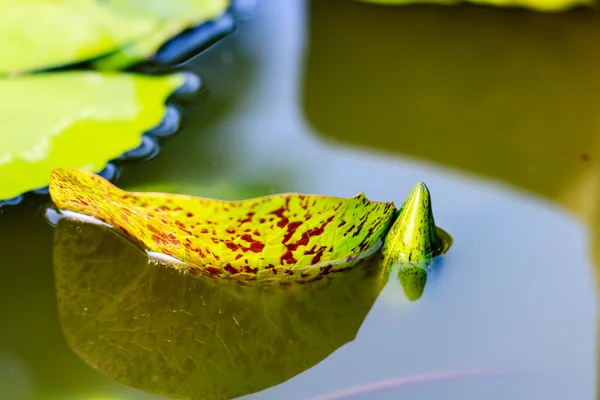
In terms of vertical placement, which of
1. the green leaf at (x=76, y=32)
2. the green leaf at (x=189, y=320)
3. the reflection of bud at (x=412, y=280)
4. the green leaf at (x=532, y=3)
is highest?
the green leaf at (x=532, y=3)

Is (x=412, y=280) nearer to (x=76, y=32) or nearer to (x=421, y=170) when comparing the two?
(x=421, y=170)

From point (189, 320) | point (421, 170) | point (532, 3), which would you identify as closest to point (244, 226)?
point (189, 320)

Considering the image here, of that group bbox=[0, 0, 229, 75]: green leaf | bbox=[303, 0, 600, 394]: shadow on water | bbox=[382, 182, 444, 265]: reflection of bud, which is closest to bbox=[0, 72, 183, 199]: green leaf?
bbox=[0, 0, 229, 75]: green leaf

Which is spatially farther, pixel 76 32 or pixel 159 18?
pixel 159 18

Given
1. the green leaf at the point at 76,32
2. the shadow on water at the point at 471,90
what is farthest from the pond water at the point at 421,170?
the green leaf at the point at 76,32

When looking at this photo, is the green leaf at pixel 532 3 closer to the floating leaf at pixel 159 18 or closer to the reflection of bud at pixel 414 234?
the floating leaf at pixel 159 18

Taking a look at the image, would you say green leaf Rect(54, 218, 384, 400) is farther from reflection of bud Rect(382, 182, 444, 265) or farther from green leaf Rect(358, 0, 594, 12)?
green leaf Rect(358, 0, 594, 12)
